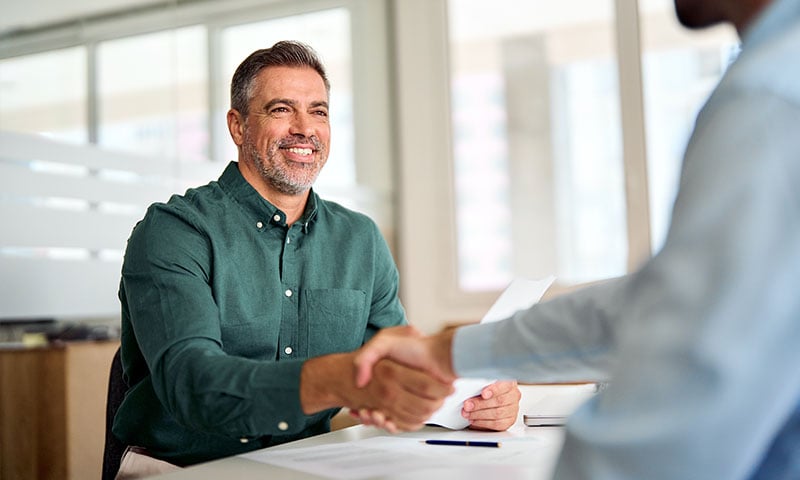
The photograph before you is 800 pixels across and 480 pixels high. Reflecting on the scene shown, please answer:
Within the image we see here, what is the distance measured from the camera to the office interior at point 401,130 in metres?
2.79

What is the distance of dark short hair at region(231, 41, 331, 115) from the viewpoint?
1.93 m

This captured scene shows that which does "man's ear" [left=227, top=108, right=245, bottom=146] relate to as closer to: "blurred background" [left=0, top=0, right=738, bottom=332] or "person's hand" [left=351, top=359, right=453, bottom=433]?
"person's hand" [left=351, top=359, right=453, bottom=433]

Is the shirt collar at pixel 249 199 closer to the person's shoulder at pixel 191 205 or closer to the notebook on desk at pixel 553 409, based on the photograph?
the person's shoulder at pixel 191 205

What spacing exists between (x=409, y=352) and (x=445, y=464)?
160mm

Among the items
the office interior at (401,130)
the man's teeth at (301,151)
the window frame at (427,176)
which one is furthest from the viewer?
the window frame at (427,176)

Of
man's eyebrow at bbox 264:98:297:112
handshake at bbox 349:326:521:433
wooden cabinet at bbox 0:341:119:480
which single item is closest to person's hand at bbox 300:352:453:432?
handshake at bbox 349:326:521:433

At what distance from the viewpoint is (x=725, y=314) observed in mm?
558

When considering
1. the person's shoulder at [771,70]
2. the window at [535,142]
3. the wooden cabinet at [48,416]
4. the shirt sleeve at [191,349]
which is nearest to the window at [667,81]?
the window at [535,142]

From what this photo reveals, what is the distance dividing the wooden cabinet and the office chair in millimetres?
846

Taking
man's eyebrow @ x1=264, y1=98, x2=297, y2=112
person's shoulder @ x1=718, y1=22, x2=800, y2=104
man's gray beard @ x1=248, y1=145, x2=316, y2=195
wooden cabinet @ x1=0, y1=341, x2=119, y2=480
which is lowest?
wooden cabinet @ x1=0, y1=341, x2=119, y2=480

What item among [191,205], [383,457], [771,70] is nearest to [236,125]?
[191,205]

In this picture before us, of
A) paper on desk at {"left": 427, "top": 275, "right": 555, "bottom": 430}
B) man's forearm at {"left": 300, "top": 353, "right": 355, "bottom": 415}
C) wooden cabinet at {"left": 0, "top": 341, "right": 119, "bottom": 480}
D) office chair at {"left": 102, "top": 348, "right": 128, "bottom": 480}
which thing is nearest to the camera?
man's forearm at {"left": 300, "top": 353, "right": 355, "bottom": 415}

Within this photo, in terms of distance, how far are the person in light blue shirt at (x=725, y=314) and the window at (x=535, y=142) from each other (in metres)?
3.71

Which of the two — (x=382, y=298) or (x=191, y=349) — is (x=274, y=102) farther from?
(x=191, y=349)
